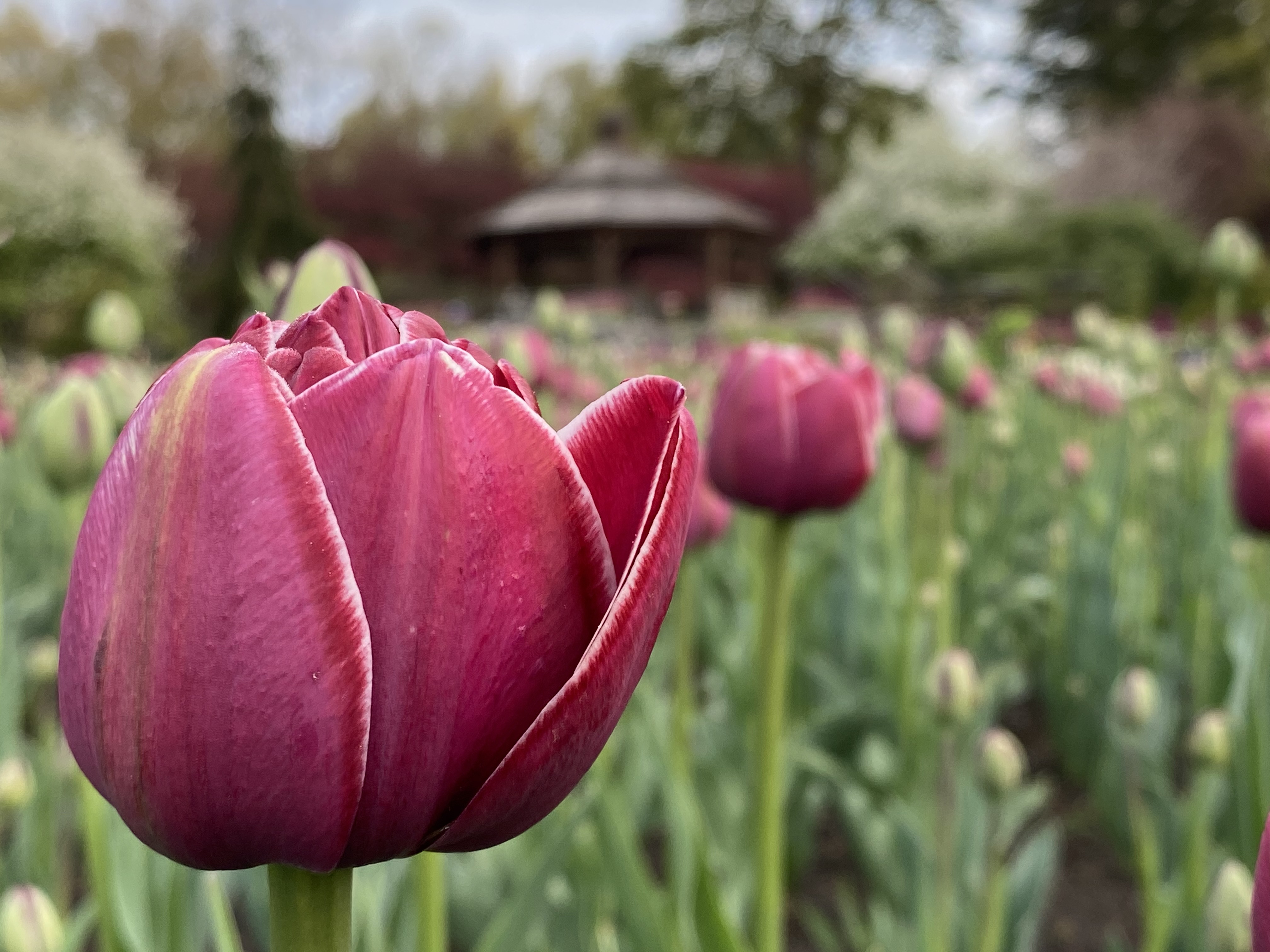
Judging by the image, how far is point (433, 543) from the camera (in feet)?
0.99

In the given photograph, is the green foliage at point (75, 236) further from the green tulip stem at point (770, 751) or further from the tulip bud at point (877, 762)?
the green tulip stem at point (770, 751)

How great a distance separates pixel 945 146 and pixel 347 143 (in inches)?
641

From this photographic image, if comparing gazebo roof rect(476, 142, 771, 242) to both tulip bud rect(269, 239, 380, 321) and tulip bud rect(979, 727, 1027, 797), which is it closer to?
tulip bud rect(979, 727, 1027, 797)

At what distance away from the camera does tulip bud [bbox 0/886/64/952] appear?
644 mm

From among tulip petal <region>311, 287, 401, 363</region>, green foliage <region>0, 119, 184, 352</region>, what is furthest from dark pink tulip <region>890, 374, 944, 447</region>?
green foliage <region>0, 119, 184, 352</region>

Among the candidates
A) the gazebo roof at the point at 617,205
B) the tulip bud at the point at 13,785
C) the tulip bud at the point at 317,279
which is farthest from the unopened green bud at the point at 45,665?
the gazebo roof at the point at 617,205

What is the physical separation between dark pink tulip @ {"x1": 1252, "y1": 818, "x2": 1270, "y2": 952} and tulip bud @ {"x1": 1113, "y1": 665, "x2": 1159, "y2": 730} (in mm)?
820

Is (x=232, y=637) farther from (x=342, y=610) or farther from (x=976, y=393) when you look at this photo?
(x=976, y=393)

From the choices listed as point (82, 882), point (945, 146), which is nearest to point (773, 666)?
point (82, 882)

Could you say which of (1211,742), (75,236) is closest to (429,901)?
(1211,742)

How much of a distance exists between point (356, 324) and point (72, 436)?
2.72 feet

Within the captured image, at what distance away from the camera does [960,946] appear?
1.19 metres

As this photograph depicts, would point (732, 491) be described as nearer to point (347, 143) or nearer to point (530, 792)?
point (530, 792)

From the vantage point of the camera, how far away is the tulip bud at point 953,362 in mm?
1672
